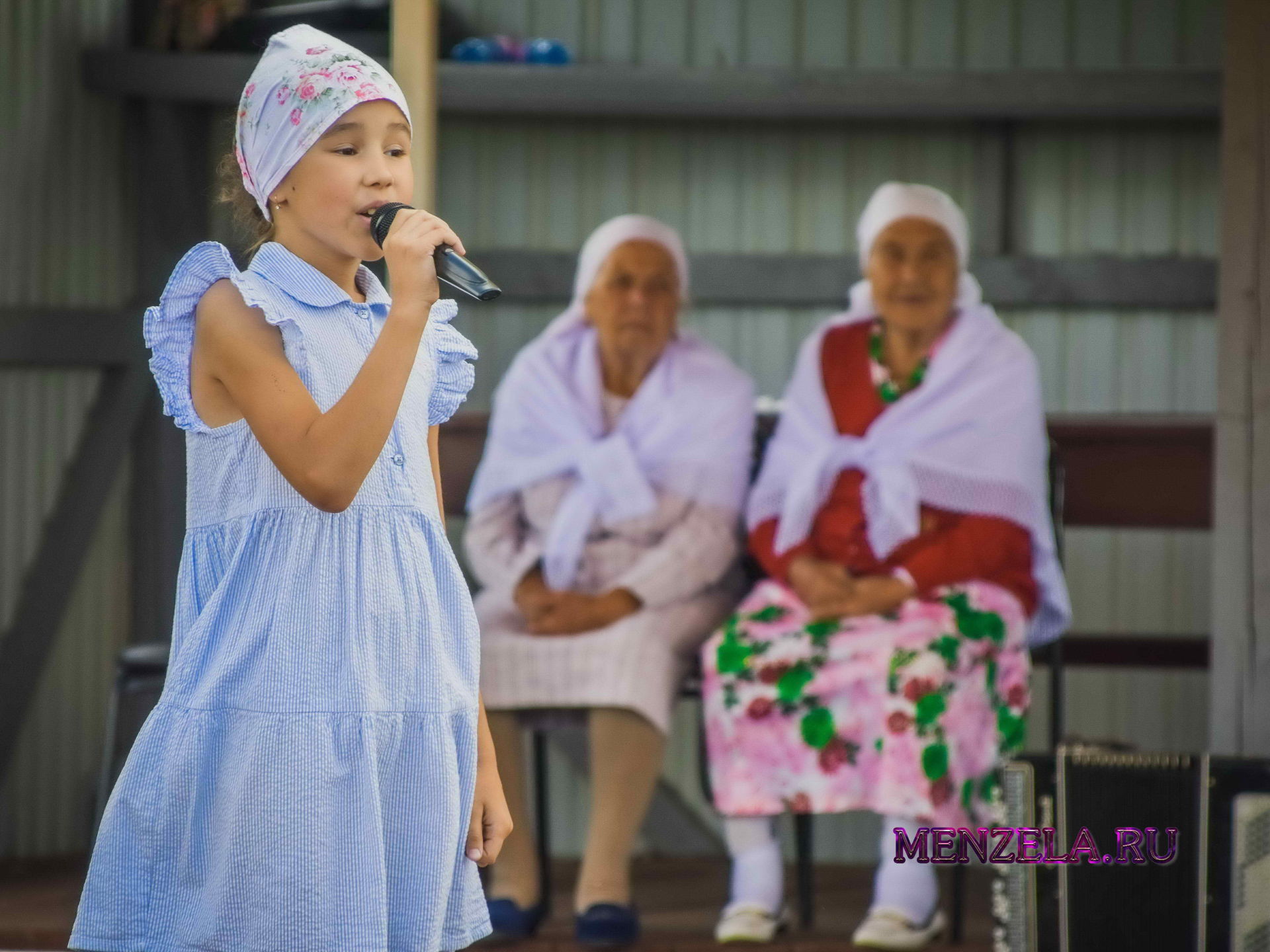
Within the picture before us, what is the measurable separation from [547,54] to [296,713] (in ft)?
12.4

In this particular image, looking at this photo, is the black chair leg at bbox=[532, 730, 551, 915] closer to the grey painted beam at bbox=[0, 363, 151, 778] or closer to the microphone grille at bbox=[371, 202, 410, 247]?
the grey painted beam at bbox=[0, 363, 151, 778]

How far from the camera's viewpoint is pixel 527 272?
5.07 meters

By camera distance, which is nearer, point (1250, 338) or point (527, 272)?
point (1250, 338)

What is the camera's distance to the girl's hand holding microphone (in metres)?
1.30

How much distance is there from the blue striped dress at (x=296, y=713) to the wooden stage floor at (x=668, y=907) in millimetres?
1815

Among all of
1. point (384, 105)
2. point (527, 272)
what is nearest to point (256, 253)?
point (384, 105)

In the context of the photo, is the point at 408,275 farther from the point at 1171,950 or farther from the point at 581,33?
the point at 581,33

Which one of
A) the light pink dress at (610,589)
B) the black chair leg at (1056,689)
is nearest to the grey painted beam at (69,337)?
the light pink dress at (610,589)

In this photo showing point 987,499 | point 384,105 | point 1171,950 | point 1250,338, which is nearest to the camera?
point 384,105

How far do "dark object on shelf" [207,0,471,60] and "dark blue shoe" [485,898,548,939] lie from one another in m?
2.51

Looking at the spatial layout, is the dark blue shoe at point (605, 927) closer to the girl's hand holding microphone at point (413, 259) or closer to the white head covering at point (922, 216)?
the white head covering at point (922, 216)

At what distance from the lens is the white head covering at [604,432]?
3.58 m

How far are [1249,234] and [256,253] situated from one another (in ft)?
6.49

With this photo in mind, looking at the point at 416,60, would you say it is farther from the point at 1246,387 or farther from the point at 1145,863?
the point at 1145,863
